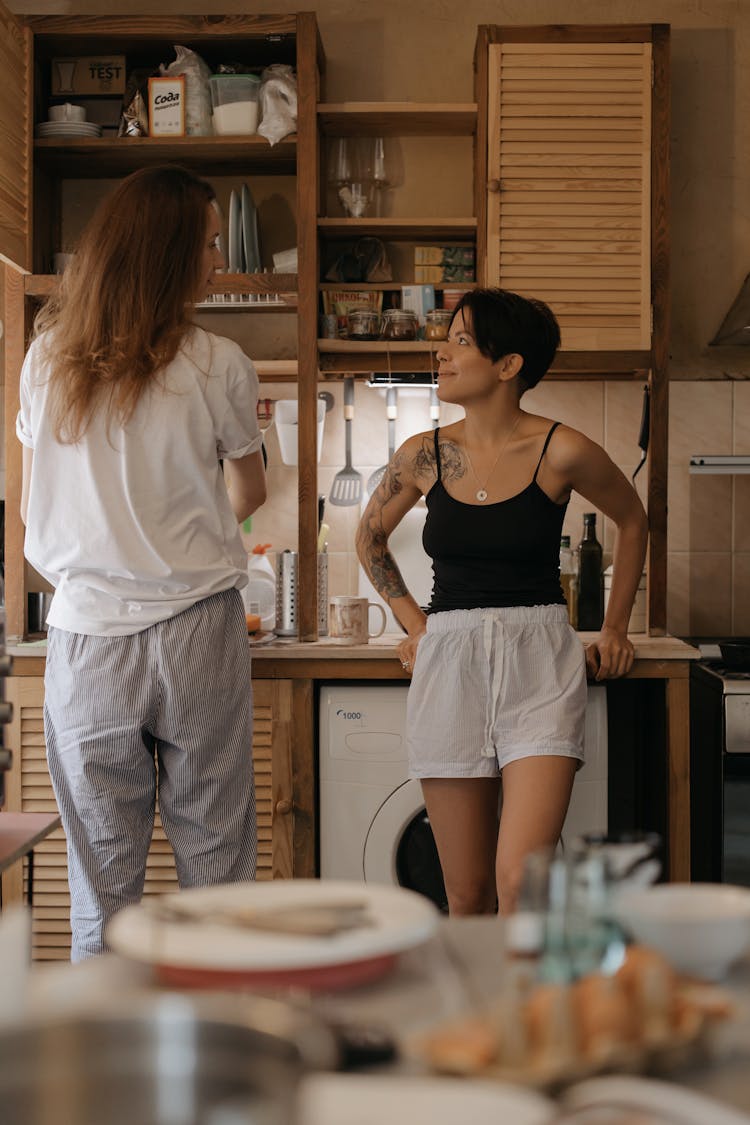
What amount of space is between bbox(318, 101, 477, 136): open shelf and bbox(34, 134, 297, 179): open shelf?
143mm

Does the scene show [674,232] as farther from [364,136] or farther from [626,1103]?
[626,1103]

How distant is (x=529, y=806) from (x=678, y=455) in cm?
157

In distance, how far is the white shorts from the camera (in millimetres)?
2059

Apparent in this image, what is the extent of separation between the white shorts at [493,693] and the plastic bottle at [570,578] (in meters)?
0.81

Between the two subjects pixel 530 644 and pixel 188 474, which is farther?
pixel 530 644

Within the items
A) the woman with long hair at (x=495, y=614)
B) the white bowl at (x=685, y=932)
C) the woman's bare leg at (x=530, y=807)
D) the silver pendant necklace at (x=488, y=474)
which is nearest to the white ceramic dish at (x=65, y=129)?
the woman with long hair at (x=495, y=614)

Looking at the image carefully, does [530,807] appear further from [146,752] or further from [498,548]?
[146,752]

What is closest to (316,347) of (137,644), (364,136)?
(364,136)

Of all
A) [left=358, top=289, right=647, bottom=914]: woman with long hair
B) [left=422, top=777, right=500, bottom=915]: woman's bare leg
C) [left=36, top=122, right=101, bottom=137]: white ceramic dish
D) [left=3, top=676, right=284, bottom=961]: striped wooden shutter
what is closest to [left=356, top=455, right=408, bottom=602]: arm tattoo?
[left=358, top=289, right=647, bottom=914]: woman with long hair

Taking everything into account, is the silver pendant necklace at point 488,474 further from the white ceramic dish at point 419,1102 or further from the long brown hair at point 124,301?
the white ceramic dish at point 419,1102

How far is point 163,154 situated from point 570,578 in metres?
1.56

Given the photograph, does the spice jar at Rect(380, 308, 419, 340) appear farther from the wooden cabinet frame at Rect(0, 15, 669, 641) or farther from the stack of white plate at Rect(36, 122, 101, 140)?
the stack of white plate at Rect(36, 122, 101, 140)

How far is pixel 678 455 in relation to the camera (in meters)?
3.25

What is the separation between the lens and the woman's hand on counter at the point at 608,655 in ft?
7.93
